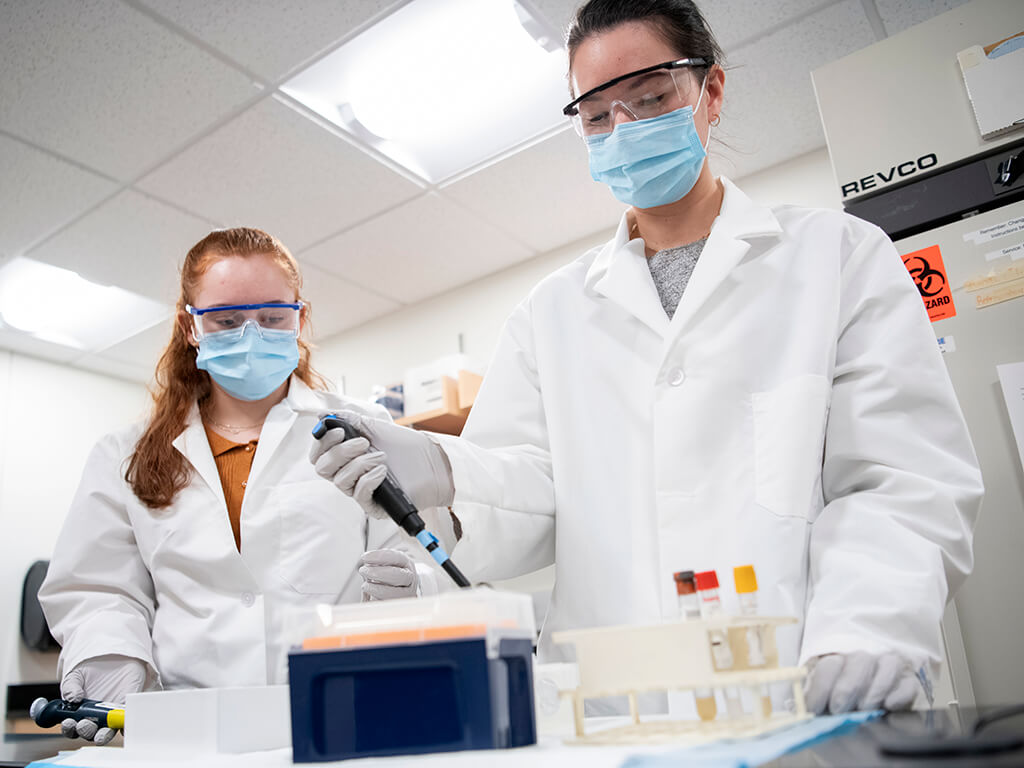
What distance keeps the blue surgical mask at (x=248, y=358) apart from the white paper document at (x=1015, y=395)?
1.36 meters

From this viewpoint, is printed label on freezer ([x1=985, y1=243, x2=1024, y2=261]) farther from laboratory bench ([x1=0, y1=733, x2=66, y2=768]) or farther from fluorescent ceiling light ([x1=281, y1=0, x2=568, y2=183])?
laboratory bench ([x1=0, y1=733, x2=66, y2=768])

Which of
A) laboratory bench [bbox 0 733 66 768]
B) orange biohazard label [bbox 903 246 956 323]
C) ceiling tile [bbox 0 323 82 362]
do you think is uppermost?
ceiling tile [bbox 0 323 82 362]

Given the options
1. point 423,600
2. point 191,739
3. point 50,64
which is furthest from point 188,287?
point 423,600

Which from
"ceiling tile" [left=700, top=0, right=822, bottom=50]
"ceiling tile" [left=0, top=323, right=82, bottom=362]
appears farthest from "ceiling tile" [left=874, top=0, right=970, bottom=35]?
"ceiling tile" [left=0, top=323, right=82, bottom=362]

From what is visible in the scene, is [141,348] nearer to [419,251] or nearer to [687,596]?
[419,251]

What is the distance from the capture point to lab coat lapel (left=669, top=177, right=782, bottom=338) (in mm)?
986

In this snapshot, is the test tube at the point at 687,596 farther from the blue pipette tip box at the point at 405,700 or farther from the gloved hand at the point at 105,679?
the gloved hand at the point at 105,679

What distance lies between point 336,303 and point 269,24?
1.71 m

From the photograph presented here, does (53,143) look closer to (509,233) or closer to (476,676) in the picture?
(509,233)

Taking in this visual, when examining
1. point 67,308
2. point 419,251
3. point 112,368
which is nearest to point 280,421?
point 419,251

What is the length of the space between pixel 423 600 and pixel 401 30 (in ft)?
6.40

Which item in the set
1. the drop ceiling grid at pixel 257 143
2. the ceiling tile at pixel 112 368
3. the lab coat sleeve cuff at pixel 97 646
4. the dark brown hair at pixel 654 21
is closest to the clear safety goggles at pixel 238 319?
the lab coat sleeve cuff at pixel 97 646

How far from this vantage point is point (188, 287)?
1.63m

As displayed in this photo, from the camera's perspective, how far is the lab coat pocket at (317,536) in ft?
4.71
